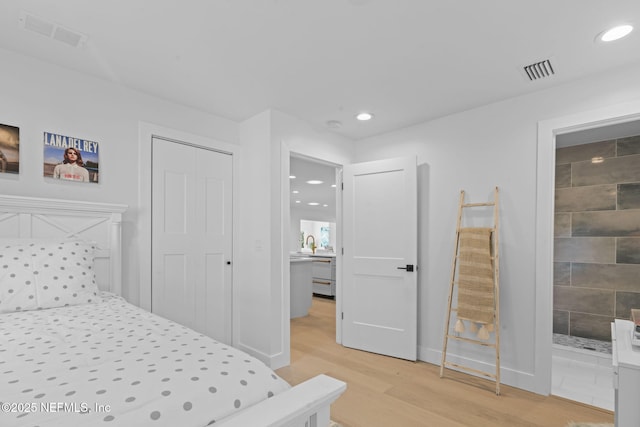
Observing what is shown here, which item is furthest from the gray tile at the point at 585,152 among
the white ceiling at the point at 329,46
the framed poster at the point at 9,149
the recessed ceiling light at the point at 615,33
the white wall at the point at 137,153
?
the framed poster at the point at 9,149

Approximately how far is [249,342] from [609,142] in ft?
14.7

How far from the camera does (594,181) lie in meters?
3.80

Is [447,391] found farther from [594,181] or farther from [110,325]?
[594,181]

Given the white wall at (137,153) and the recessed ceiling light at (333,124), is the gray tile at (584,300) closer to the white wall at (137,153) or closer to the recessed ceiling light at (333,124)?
the white wall at (137,153)

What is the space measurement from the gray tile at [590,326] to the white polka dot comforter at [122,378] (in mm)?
4225

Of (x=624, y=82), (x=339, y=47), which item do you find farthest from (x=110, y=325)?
(x=624, y=82)

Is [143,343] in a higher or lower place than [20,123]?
lower

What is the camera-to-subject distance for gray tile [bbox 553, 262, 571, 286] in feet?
12.9

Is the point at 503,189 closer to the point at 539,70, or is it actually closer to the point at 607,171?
the point at 539,70

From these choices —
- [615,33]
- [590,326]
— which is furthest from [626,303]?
[615,33]

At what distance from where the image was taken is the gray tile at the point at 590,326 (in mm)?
3658

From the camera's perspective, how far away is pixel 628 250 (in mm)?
3580

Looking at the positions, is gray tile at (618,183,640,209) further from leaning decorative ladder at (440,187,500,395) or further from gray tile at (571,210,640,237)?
leaning decorative ladder at (440,187,500,395)

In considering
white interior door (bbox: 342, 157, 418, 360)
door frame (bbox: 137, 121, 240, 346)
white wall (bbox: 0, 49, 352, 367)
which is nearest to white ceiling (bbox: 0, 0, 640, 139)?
white wall (bbox: 0, 49, 352, 367)
